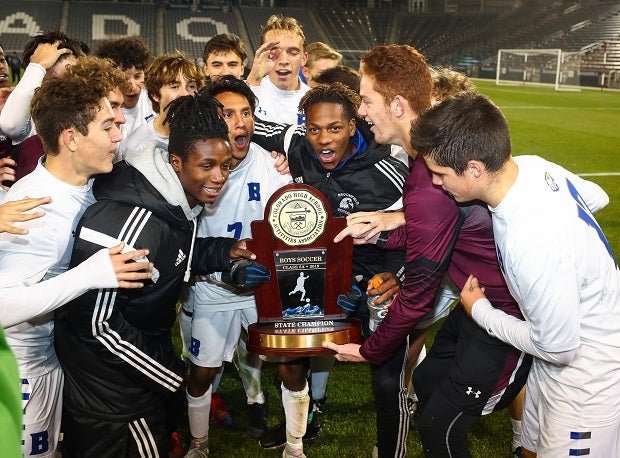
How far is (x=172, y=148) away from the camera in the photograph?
9.52 feet

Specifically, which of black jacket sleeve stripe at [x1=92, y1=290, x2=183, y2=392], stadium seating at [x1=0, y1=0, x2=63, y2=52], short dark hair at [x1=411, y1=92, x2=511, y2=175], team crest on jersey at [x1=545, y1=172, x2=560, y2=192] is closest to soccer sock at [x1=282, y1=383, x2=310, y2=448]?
black jacket sleeve stripe at [x1=92, y1=290, x2=183, y2=392]

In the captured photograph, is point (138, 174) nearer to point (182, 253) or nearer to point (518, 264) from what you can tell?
point (182, 253)

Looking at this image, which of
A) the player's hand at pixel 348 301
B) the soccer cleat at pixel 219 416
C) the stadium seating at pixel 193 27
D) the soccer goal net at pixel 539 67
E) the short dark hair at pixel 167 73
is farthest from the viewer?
the stadium seating at pixel 193 27

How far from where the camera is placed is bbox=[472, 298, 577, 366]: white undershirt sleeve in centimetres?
236

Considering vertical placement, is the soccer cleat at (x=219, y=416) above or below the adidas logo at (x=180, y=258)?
below

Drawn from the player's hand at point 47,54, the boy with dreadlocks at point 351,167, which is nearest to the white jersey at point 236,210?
the boy with dreadlocks at point 351,167

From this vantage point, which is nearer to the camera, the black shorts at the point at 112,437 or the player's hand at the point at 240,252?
the black shorts at the point at 112,437

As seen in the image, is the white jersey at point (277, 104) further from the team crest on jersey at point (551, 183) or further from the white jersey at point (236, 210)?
the team crest on jersey at point (551, 183)

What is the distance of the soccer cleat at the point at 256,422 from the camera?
406cm

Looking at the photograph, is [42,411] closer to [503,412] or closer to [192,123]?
[192,123]

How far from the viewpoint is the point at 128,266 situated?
7.80 ft

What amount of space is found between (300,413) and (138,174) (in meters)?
1.68

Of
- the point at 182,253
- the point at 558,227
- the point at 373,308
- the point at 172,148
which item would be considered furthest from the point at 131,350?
the point at 558,227

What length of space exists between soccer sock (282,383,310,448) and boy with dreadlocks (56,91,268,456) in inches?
38.1
